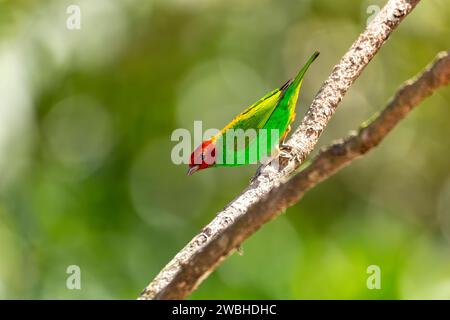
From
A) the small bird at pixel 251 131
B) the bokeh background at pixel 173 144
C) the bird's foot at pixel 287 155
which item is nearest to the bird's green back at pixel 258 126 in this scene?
the small bird at pixel 251 131

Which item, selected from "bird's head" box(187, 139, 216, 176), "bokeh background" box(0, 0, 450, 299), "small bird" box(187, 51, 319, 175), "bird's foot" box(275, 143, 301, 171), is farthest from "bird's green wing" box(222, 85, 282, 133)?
"bokeh background" box(0, 0, 450, 299)

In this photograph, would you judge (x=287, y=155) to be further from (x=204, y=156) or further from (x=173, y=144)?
(x=173, y=144)

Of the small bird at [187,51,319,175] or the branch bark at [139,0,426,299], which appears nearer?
the branch bark at [139,0,426,299]

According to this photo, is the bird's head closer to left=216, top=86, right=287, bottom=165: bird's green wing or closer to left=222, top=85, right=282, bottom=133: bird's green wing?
left=216, top=86, right=287, bottom=165: bird's green wing

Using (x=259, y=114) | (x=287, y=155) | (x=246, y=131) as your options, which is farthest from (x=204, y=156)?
(x=287, y=155)

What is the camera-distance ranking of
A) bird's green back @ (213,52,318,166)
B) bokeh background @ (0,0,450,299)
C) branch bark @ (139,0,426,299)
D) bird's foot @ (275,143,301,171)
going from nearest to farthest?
branch bark @ (139,0,426,299), bird's foot @ (275,143,301,171), bird's green back @ (213,52,318,166), bokeh background @ (0,0,450,299)

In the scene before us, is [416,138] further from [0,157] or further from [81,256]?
[0,157]
